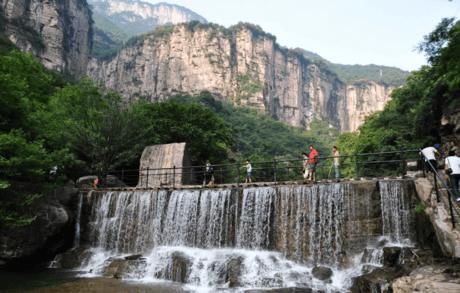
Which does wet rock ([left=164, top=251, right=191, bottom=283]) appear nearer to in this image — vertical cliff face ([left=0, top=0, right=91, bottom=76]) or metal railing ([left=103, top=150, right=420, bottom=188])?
metal railing ([left=103, top=150, right=420, bottom=188])

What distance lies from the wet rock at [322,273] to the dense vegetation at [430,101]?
710 cm

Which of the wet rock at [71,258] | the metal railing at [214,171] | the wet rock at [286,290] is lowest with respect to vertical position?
the wet rock at [71,258]

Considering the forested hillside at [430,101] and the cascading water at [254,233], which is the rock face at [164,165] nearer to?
the cascading water at [254,233]

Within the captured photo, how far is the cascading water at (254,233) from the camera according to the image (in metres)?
12.1

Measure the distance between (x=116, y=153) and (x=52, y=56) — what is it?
62.2m

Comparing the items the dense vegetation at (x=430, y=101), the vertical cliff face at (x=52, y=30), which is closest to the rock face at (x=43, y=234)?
the dense vegetation at (x=430, y=101)

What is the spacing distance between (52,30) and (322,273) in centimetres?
8036

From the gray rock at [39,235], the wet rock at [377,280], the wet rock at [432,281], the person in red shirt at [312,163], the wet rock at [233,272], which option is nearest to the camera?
the wet rock at [432,281]

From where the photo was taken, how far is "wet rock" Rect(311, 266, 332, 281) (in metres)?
11.3

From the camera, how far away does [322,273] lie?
11.4 metres

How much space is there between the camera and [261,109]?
11731 centimetres

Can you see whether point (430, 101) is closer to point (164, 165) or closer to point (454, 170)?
point (454, 170)

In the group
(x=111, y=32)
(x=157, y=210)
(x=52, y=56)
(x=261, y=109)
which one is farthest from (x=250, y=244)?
(x=111, y=32)

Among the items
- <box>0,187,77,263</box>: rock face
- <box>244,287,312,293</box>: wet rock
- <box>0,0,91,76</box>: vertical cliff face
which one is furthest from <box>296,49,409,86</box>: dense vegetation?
<box>244,287,312,293</box>: wet rock
